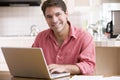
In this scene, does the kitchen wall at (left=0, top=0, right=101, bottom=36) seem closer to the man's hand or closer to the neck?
Answer: the neck

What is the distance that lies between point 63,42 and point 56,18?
0.58 feet

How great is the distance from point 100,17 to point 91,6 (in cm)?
21

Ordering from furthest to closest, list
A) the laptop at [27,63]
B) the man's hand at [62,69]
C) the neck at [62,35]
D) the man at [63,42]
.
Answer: the neck at [62,35], the man at [63,42], the man's hand at [62,69], the laptop at [27,63]

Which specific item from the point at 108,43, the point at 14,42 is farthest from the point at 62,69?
the point at 14,42

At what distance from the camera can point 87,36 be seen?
6.00 feet

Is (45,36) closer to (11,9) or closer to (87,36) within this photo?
(87,36)

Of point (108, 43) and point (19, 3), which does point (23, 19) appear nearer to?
point (19, 3)

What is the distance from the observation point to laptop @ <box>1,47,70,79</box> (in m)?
1.35

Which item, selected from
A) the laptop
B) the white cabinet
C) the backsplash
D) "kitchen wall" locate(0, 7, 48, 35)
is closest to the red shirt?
the laptop

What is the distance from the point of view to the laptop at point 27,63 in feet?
4.42

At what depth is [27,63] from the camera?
1.42 m

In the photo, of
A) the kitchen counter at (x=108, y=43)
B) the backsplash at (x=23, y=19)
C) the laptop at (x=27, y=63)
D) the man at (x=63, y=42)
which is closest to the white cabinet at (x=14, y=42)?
the backsplash at (x=23, y=19)

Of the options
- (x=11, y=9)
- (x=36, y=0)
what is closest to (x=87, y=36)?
(x=36, y=0)

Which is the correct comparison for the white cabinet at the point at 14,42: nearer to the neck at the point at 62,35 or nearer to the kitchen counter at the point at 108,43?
the kitchen counter at the point at 108,43
